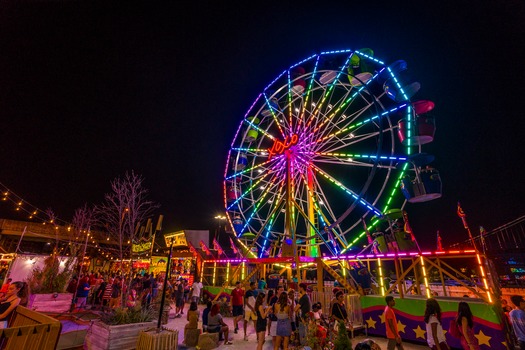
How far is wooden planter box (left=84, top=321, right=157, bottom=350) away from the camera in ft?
18.5

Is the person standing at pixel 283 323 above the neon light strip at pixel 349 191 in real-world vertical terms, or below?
below

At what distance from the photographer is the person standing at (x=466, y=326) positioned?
169 inches

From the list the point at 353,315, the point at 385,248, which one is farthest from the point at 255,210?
the point at 353,315

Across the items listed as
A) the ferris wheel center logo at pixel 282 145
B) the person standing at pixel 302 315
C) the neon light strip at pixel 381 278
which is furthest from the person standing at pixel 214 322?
the ferris wheel center logo at pixel 282 145

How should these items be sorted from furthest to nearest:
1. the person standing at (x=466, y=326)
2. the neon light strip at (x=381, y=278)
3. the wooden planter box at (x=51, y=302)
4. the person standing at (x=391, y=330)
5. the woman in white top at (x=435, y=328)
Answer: the wooden planter box at (x=51, y=302) → the neon light strip at (x=381, y=278) → the person standing at (x=391, y=330) → the woman in white top at (x=435, y=328) → the person standing at (x=466, y=326)

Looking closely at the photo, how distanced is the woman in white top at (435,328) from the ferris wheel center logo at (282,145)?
33.7ft

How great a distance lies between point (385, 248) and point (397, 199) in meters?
2.57

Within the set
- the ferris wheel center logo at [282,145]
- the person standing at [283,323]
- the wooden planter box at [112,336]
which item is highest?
the ferris wheel center logo at [282,145]

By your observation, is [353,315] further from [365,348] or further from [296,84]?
[296,84]

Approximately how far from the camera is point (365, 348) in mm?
3900

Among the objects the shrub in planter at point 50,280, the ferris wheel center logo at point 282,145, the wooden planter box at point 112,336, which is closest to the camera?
the wooden planter box at point 112,336

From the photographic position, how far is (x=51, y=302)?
35.1 ft

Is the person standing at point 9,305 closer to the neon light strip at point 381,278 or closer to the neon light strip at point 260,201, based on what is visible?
the neon light strip at point 381,278

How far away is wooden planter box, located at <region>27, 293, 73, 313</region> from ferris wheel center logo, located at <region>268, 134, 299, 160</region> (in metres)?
11.6
